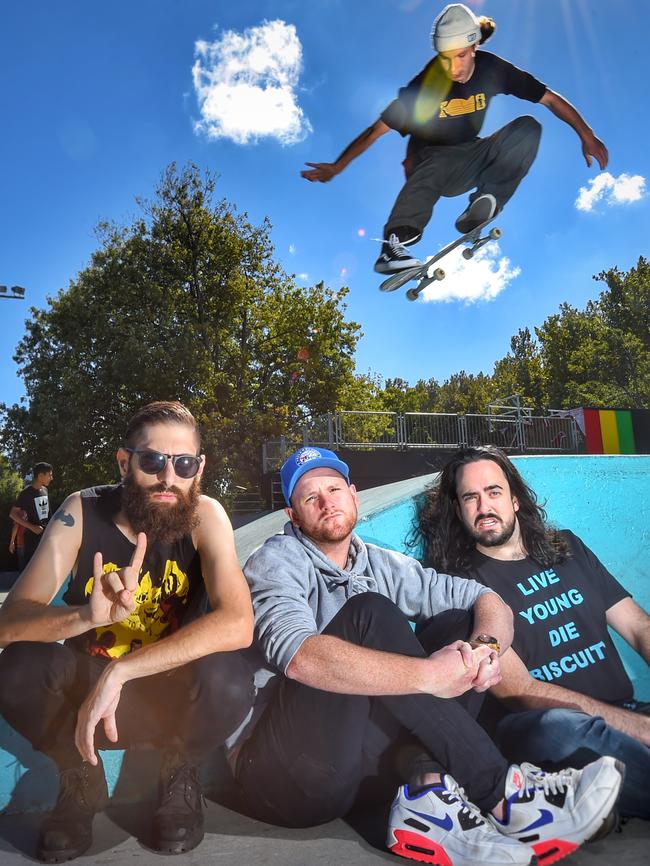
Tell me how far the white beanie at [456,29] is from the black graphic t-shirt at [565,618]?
9.48ft

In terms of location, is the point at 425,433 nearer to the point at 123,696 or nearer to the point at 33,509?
the point at 33,509

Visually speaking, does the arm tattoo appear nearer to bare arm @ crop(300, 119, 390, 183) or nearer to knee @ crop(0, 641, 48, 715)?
knee @ crop(0, 641, 48, 715)

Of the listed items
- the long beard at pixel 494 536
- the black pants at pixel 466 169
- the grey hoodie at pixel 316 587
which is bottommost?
the grey hoodie at pixel 316 587

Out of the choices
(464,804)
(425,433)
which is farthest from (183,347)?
(464,804)

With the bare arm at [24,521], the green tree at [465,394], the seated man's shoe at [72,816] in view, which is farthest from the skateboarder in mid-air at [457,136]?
the green tree at [465,394]

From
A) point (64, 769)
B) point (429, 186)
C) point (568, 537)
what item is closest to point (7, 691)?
point (64, 769)

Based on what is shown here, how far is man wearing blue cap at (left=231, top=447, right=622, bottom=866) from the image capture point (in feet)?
5.66

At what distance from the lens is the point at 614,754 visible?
6.35ft

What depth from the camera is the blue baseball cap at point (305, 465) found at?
2.35 meters

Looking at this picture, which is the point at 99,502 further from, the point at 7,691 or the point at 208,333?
the point at 208,333

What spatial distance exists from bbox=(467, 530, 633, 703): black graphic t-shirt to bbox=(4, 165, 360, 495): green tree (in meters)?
14.8

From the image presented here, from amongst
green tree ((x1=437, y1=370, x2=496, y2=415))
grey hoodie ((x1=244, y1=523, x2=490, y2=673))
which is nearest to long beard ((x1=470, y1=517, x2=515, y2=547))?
grey hoodie ((x1=244, y1=523, x2=490, y2=673))

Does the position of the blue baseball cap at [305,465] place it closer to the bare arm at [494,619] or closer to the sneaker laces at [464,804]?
the bare arm at [494,619]

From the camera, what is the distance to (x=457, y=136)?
13.4 feet
